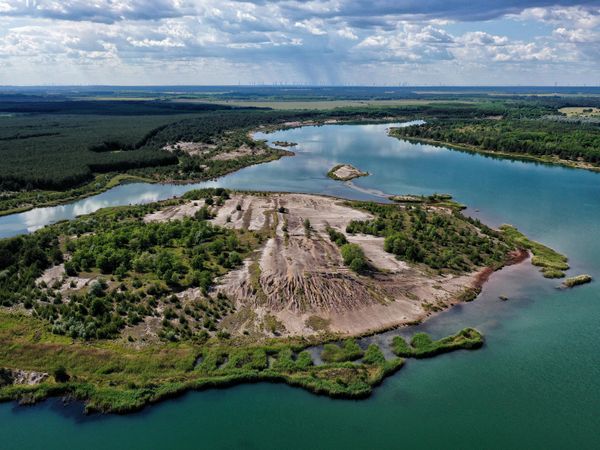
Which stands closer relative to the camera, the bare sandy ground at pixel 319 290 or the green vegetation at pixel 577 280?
the bare sandy ground at pixel 319 290

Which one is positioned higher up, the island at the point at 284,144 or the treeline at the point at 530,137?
the treeline at the point at 530,137

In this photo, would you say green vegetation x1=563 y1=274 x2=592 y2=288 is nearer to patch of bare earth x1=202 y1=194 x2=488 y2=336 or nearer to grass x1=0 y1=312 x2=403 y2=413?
patch of bare earth x1=202 y1=194 x2=488 y2=336

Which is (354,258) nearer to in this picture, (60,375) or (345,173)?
(60,375)

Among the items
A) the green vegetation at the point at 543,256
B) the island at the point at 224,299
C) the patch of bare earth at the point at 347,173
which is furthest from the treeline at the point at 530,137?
the island at the point at 224,299

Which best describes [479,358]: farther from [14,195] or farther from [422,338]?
[14,195]

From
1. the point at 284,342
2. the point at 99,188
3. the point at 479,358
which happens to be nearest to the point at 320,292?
the point at 284,342

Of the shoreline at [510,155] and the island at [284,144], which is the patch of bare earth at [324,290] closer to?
the shoreline at [510,155]

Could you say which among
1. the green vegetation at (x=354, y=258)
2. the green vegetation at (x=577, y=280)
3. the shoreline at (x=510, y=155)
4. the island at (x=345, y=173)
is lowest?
the island at (x=345, y=173)

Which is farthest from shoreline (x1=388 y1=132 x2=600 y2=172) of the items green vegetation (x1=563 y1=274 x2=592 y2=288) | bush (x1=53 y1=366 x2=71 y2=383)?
bush (x1=53 y1=366 x2=71 y2=383)
